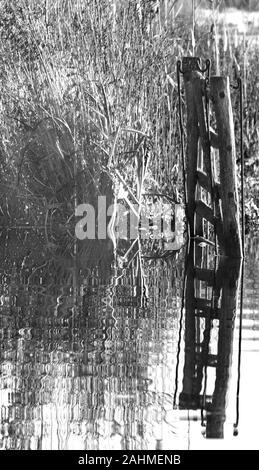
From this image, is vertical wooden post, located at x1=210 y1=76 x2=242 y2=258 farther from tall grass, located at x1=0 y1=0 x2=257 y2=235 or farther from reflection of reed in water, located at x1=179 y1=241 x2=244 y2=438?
tall grass, located at x1=0 y1=0 x2=257 y2=235

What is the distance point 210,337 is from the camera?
6695 millimetres

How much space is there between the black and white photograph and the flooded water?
1 cm

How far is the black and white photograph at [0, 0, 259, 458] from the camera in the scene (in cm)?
482

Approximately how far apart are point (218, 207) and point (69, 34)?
2.25 m

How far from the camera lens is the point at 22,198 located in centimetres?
1242

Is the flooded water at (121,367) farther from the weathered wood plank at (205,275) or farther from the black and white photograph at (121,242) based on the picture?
the weathered wood plank at (205,275)

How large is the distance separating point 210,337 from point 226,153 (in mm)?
3887

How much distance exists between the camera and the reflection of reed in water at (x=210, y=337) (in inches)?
200

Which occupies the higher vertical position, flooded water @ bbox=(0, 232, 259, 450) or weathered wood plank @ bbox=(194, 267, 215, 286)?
weathered wood plank @ bbox=(194, 267, 215, 286)

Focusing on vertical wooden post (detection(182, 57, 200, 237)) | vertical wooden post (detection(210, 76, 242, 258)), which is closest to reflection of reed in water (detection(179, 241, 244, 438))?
vertical wooden post (detection(210, 76, 242, 258))

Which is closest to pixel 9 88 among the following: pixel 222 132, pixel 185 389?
pixel 222 132

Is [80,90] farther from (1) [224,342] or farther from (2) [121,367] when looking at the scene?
(2) [121,367]

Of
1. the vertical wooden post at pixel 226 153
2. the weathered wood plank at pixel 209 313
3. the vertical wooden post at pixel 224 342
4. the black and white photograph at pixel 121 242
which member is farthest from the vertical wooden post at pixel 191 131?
the weathered wood plank at pixel 209 313
